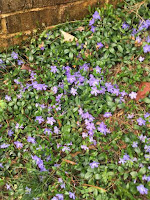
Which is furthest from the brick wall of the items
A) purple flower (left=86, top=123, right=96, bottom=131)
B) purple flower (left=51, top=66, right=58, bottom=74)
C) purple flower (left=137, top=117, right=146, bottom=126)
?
purple flower (left=137, top=117, right=146, bottom=126)

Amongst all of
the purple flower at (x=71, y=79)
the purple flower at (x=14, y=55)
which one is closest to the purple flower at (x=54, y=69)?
the purple flower at (x=71, y=79)

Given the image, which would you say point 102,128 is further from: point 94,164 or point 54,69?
point 54,69

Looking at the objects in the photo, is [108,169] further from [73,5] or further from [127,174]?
[73,5]

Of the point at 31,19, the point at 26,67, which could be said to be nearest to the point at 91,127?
the point at 26,67

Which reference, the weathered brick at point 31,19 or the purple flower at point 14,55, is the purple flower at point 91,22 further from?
the purple flower at point 14,55

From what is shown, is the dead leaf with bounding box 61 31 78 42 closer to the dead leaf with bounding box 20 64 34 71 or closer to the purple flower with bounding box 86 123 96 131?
the dead leaf with bounding box 20 64 34 71

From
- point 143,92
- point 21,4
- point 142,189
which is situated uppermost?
point 21,4

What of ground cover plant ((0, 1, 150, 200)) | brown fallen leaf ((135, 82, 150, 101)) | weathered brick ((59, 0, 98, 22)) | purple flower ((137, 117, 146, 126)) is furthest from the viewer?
weathered brick ((59, 0, 98, 22))
